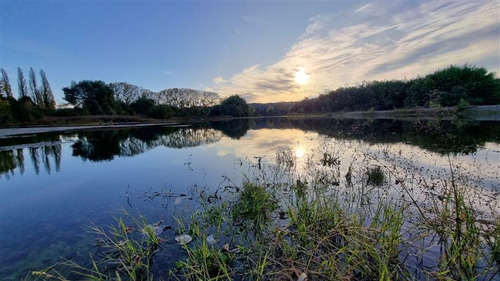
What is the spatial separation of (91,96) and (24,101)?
58.3 ft

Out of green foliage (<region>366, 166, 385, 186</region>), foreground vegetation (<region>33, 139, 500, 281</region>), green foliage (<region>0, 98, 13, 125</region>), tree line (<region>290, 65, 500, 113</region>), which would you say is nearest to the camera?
foreground vegetation (<region>33, 139, 500, 281</region>)

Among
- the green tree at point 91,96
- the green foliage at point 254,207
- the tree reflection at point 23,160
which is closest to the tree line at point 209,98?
the green tree at point 91,96

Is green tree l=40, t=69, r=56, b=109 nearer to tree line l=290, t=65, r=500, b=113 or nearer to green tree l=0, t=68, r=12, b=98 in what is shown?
green tree l=0, t=68, r=12, b=98

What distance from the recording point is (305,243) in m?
3.54

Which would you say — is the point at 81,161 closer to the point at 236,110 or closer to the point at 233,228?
the point at 233,228

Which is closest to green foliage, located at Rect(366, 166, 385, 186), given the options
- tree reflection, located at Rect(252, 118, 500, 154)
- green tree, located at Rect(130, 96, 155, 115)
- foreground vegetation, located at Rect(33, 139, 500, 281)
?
foreground vegetation, located at Rect(33, 139, 500, 281)

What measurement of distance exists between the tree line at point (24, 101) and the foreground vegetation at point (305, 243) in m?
54.4

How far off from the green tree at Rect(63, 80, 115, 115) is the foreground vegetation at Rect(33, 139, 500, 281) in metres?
67.5

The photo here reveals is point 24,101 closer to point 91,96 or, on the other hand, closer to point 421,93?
point 91,96

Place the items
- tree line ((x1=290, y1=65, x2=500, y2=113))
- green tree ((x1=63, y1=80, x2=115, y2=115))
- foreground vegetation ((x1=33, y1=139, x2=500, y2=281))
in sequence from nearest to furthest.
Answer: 1. foreground vegetation ((x1=33, y1=139, x2=500, y2=281))
2. tree line ((x1=290, y1=65, x2=500, y2=113))
3. green tree ((x1=63, y1=80, x2=115, y2=115))

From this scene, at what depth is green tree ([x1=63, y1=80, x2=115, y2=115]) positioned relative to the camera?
60656 millimetres

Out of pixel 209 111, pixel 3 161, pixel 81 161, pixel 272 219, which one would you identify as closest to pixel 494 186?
pixel 272 219

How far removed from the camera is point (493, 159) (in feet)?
28.2

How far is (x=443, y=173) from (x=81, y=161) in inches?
654
